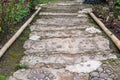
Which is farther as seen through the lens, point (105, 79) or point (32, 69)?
point (32, 69)

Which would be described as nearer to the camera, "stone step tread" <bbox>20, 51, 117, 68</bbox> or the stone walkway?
the stone walkway

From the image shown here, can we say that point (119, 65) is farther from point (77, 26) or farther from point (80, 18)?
point (80, 18)

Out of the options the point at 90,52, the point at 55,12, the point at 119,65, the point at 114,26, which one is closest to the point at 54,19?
the point at 55,12

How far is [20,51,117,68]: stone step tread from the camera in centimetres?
498

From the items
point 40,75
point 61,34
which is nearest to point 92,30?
point 61,34

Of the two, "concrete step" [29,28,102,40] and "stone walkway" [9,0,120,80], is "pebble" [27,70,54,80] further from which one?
→ "concrete step" [29,28,102,40]

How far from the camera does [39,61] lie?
16.5 ft

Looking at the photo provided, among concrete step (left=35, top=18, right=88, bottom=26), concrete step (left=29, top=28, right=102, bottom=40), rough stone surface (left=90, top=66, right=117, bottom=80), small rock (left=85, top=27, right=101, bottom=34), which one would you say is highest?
rough stone surface (left=90, top=66, right=117, bottom=80)

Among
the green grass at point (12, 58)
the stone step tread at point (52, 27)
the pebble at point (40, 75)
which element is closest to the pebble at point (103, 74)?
the pebble at point (40, 75)

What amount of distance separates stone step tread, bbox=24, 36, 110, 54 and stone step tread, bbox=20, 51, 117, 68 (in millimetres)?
270

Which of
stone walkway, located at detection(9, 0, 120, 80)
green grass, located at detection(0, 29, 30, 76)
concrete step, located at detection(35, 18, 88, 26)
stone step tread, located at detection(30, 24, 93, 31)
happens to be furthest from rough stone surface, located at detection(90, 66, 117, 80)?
concrete step, located at detection(35, 18, 88, 26)

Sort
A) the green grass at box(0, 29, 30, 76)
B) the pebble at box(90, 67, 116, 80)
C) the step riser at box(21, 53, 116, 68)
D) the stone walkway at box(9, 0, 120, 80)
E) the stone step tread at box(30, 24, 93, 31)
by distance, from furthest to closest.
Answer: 1. the stone step tread at box(30, 24, 93, 31)
2. the step riser at box(21, 53, 116, 68)
3. the green grass at box(0, 29, 30, 76)
4. the stone walkway at box(9, 0, 120, 80)
5. the pebble at box(90, 67, 116, 80)

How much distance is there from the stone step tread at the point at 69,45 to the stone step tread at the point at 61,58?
0.27 m

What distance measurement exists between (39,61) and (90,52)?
1.04 metres
